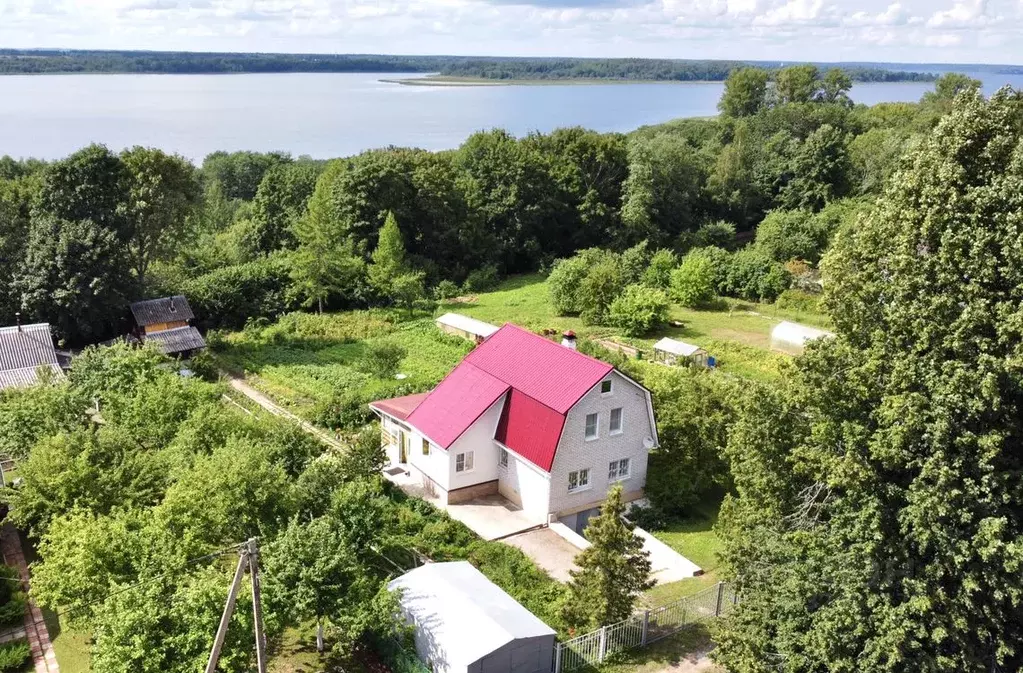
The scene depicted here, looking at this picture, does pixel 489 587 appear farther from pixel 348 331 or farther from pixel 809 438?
pixel 348 331

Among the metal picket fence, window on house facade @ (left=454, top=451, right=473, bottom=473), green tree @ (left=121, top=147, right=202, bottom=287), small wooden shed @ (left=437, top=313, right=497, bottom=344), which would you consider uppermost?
green tree @ (left=121, top=147, right=202, bottom=287)

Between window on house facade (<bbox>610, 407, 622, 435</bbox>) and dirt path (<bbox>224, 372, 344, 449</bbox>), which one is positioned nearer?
window on house facade (<bbox>610, 407, 622, 435</bbox>)

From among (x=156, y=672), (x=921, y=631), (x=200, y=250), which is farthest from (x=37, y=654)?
(x=200, y=250)

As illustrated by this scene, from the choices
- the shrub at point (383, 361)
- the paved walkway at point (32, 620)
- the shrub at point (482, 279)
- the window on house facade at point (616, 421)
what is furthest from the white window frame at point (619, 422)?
the shrub at point (482, 279)

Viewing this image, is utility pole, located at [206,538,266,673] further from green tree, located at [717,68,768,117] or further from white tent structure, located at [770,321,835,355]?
green tree, located at [717,68,768,117]

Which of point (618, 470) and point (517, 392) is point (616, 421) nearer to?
point (618, 470)

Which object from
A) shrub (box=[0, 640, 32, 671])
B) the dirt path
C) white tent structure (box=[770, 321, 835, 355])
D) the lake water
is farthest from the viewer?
the lake water

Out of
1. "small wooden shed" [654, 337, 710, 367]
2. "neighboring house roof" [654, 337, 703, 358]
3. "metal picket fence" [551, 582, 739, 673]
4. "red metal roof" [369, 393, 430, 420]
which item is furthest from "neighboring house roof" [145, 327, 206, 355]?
"metal picket fence" [551, 582, 739, 673]

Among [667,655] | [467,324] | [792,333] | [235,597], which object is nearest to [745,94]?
[792,333]

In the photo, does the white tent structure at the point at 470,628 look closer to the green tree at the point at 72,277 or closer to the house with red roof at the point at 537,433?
the house with red roof at the point at 537,433
